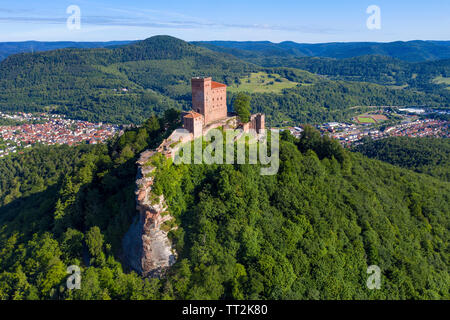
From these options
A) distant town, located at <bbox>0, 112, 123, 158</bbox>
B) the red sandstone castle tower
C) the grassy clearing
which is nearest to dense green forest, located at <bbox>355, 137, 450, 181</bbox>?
the grassy clearing

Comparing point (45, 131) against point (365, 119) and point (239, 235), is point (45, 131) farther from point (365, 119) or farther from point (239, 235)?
point (365, 119)

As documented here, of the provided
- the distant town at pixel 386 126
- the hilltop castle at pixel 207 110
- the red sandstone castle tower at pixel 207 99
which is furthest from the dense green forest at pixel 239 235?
the distant town at pixel 386 126

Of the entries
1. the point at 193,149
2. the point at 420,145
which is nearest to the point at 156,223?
the point at 193,149

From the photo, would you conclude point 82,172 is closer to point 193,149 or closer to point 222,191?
point 193,149

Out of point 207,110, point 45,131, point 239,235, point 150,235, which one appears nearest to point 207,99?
point 207,110

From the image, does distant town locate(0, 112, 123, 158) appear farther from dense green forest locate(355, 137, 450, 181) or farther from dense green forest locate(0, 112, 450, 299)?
dense green forest locate(355, 137, 450, 181)

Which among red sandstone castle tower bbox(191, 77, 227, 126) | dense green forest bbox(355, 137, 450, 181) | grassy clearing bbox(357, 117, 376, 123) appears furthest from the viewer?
grassy clearing bbox(357, 117, 376, 123)
